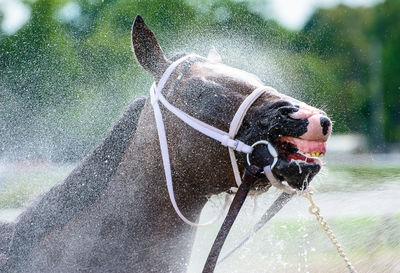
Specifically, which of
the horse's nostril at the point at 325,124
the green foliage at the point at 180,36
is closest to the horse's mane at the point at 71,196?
the horse's nostril at the point at 325,124

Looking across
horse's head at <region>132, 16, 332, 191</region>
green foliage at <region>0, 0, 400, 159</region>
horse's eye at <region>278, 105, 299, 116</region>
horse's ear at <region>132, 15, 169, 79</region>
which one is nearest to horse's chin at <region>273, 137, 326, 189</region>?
horse's head at <region>132, 16, 332, 191</region>

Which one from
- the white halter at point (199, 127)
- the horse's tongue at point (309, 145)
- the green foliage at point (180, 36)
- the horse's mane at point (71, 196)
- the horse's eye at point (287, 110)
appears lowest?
the green foliage at point (180, 36)

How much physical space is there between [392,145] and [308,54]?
5.22m

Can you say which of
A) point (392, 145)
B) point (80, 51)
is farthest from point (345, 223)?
point (392, 145)

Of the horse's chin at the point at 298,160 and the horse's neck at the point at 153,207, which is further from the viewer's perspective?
the horse's neck at the point at 153,207

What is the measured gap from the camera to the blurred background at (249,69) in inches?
213

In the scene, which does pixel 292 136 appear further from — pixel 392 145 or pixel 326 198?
pixel 392 145

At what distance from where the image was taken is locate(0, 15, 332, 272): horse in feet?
10.9

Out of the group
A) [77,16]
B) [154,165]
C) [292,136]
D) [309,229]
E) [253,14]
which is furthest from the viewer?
[77,16]

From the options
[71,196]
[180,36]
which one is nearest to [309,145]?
[71,196]

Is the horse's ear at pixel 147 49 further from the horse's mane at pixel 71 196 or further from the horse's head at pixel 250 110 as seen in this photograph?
the horse's mane at pixel 71 196

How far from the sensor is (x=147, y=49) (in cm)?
361

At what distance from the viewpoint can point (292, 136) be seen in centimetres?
307

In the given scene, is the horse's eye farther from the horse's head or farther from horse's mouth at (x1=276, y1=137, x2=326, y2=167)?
horse's mouth at (x1=276, y1=137, x2=326, y2=167)
